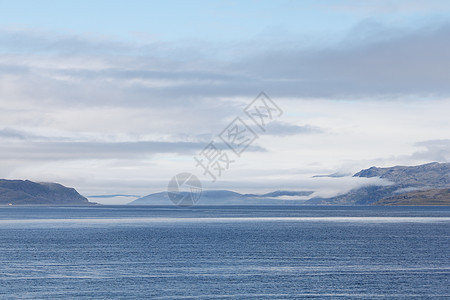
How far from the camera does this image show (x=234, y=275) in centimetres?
8706

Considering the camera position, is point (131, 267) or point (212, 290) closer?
point (212, 290)

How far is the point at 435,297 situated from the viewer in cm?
7025

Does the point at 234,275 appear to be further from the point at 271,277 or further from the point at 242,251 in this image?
the point at 242,251

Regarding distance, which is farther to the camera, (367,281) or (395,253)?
(395,253)

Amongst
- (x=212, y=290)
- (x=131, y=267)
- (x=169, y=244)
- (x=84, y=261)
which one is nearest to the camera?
(x=212, y=290)

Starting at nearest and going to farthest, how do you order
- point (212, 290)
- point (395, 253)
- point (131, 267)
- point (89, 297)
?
point (89, 297) → point (212, 290) → point (131, 267) → point (395, 253)

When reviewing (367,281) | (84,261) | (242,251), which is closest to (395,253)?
(242,251)

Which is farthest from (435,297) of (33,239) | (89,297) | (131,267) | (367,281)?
(33,239)

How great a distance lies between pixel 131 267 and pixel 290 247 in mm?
46795

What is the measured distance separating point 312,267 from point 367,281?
1511 cm

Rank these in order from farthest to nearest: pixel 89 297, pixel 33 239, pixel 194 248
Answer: pixel 33 239
pixel 194 248
pixel 89 297

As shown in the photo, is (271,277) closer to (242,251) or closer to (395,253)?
(242,251)

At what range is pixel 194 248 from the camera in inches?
5064

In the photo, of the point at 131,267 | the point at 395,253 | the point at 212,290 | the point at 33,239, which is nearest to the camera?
the point at 212,290
